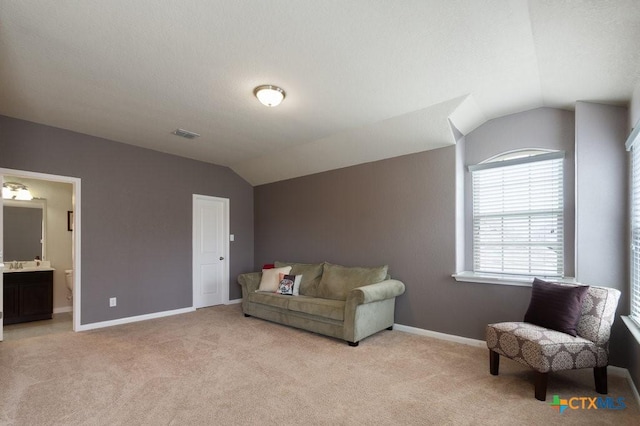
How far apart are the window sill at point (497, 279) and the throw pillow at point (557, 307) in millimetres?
458

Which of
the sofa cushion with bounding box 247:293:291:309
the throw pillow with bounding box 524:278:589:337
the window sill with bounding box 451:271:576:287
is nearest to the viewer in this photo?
the throw pillow with bounding box 524:278:589:337

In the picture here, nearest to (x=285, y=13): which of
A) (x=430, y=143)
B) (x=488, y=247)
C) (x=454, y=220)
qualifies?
(x=430, y=143)

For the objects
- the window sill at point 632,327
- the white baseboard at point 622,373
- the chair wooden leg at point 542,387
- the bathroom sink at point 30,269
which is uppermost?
the bathroom sink at point 30,269

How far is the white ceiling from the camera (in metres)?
2.03

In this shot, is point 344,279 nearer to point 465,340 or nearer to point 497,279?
point 465,340

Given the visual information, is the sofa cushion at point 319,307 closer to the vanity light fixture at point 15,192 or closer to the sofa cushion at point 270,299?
the sofa cushion at point 270,299

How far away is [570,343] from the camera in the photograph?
246 centimetres

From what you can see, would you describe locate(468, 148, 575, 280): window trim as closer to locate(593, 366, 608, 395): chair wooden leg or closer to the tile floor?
locate(593, 366, 608, 395): chair wooden leg

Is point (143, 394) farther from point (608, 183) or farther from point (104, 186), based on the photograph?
point (608, 183)

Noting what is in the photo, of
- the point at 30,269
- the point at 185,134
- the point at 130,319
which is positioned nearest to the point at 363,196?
the point at 185,134

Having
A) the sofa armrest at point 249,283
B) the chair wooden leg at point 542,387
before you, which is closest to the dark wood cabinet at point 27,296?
the sofa armrest at point 249,283

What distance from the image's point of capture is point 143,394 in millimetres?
2559

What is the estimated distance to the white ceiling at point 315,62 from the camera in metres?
2.03

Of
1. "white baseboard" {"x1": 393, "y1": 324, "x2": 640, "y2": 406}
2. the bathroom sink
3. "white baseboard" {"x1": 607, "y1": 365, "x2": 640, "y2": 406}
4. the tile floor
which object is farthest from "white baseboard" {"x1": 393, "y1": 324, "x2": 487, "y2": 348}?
the bathroom sink
